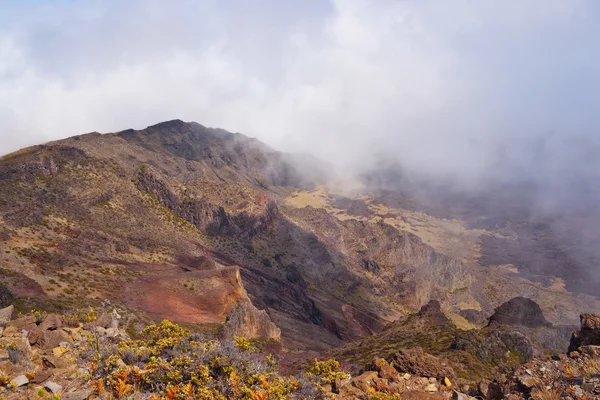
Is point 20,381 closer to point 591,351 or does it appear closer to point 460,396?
point 460,396

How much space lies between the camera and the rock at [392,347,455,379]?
1441 centimetres

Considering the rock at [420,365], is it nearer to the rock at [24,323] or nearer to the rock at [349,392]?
the rock at [349,392]

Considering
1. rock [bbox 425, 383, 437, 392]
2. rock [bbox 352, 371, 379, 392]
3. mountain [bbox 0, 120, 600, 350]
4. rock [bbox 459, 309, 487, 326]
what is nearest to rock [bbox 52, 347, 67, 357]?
rock [bbox 352, 371, 379, 392]

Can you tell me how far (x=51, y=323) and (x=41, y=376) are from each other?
3.82 meters

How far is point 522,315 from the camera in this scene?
199 feet

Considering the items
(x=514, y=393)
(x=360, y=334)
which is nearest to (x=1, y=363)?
(x=514, y=393)

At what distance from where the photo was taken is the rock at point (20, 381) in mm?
10188

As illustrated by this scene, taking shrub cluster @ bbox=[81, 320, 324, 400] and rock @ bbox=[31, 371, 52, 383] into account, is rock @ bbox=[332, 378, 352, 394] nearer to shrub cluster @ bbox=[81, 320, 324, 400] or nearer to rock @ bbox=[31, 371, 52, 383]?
shrub cluster @ bbox=[81, 320, 324, 400]

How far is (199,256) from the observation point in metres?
72.3

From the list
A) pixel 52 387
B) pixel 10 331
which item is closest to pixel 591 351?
pixel 52 387

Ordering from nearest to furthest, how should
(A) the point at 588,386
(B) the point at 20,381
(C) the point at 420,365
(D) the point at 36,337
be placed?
(A) the point at 588,386, (B) the point at 20,381, (D) the point at 36,337, (C) the point at 420,365

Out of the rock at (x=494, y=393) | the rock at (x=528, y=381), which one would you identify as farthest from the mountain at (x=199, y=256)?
the rock at (x=528, y=381)

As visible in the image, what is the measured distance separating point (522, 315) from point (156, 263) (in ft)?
189

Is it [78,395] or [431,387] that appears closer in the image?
[78,395]
